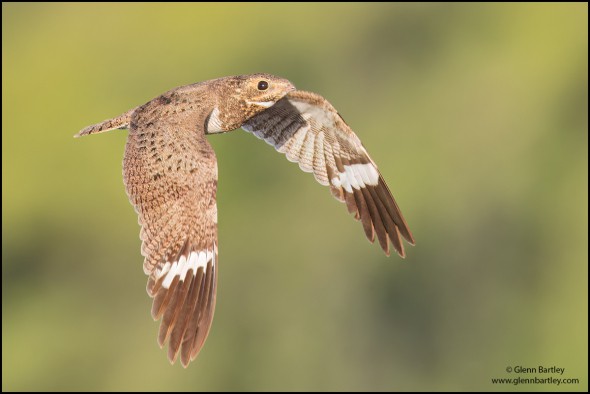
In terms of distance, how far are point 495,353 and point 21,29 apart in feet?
39.9

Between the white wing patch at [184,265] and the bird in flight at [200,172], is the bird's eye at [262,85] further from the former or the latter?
the white wing patch at [184,265]

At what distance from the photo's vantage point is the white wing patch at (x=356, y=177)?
935 centimetres

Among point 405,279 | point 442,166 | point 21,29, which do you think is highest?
point 21,29

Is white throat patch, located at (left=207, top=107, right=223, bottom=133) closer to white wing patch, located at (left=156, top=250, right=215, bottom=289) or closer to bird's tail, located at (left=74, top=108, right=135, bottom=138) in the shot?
bird's tail, located at (left=74, top=108, right=135, bottom=138)

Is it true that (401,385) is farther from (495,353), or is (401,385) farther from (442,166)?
(442,166)

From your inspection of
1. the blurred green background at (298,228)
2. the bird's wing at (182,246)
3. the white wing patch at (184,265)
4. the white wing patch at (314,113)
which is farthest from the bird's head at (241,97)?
the blurred green background at (298,228)

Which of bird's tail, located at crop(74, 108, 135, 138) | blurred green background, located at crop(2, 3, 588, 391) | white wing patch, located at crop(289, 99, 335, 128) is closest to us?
bird's tail, located at crop(74, 108, 135, 138)

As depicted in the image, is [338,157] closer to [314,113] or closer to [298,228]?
[314,113]

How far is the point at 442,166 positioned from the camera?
27.8 m

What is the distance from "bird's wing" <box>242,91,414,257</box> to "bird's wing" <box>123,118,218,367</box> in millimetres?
1424

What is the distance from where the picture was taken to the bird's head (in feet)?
28.7

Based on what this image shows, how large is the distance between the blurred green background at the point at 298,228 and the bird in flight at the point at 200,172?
13.6m

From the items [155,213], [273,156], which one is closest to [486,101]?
[273,156]

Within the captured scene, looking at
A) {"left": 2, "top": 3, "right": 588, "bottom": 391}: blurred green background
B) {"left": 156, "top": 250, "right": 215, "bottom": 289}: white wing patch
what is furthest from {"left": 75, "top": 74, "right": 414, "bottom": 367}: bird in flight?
{"left": 2, "top": 3, "right": 588, "bottom": 391}: blurred green background
